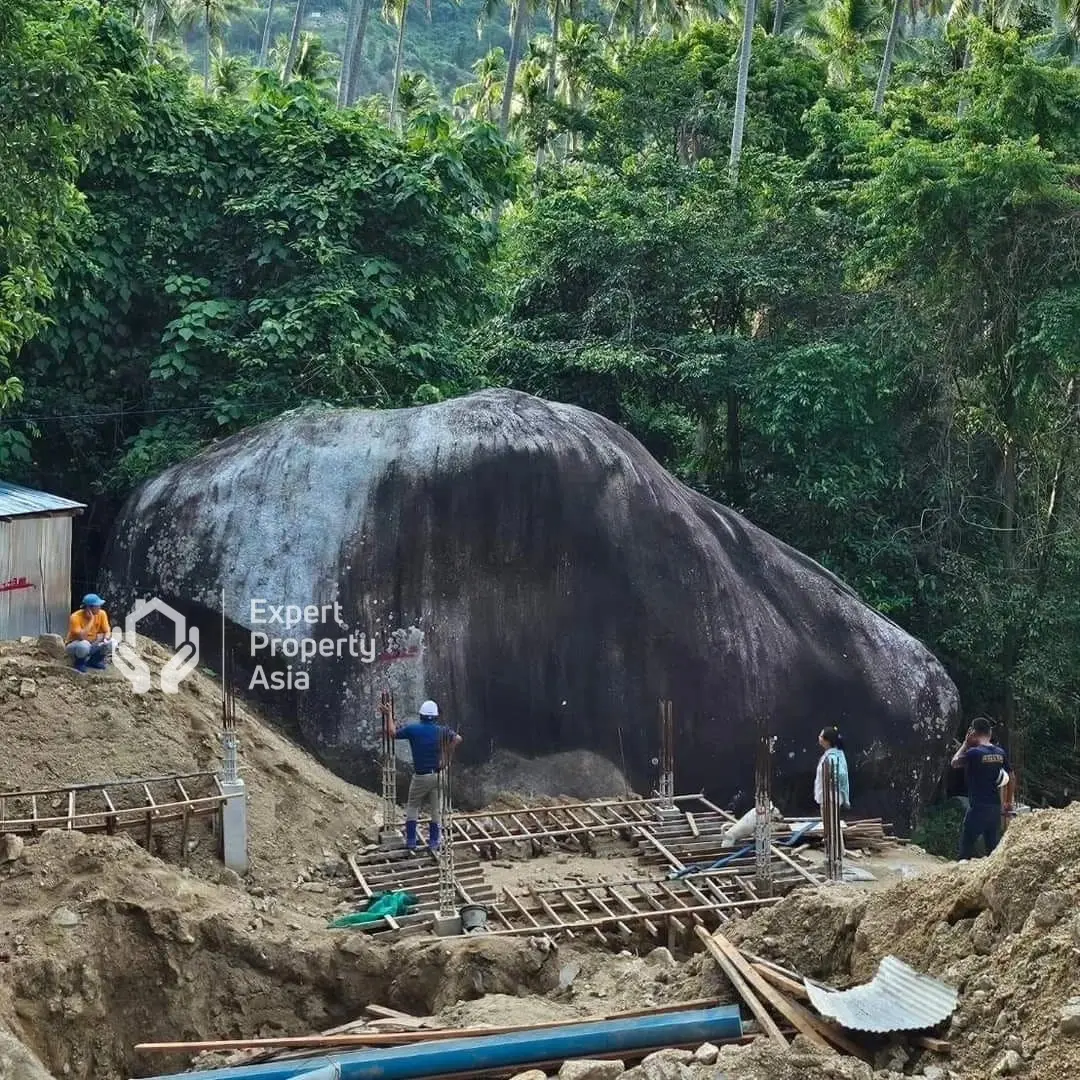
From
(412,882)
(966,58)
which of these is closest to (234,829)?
(412,882)

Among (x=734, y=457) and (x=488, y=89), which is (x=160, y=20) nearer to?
(x=488, y=89)

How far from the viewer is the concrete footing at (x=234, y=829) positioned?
11.9 metres

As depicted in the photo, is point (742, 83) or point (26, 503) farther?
point (742, 83)

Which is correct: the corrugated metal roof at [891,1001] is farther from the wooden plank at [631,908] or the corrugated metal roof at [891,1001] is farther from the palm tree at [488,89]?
the palm tree at [488,89]

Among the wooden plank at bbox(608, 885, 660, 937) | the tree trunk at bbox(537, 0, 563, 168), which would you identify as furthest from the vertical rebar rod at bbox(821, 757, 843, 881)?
the tree trunk at bbox(537, 0, 563, 168)

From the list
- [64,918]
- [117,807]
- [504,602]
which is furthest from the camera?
[504,602]

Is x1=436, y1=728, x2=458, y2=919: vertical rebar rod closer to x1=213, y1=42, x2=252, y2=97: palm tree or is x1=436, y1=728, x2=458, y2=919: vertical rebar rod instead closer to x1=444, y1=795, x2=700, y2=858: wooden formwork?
x1=444, y1=795, x2=700, y2=858: wooden formwork

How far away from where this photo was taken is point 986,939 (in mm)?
7301

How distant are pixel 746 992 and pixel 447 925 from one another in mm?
3592

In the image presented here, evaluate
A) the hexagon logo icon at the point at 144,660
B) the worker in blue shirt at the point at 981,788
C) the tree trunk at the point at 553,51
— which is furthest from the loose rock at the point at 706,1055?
the tree trunk at the point at 553,51

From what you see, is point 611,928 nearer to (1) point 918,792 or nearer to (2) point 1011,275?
(1) point 918,792

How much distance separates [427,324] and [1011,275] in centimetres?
846

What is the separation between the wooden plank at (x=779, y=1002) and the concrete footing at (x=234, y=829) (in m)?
5.05

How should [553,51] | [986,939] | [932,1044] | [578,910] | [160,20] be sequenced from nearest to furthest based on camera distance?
[932,1044], [986,939], [578,910], [553,51], [160,20]
